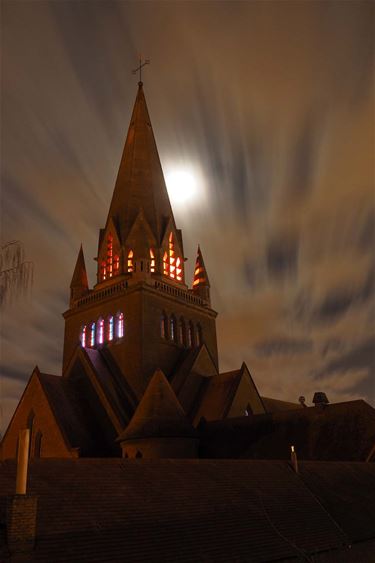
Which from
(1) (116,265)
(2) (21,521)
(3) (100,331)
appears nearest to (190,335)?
(3) (100,331)

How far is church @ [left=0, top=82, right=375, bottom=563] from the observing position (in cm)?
1341

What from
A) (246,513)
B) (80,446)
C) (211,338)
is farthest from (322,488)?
(211,338)

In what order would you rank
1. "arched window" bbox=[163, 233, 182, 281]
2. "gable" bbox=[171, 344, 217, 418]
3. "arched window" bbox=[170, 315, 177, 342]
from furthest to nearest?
"arched window" bbox=[163, 233, 182, 281], "arched window" bbox=[170, 315, 177, 342], "gable" bbox=[171, 344, 217, 418]

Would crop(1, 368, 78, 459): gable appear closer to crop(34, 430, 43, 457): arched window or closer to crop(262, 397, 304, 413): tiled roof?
crop(34, 430, 43, 457): arched window

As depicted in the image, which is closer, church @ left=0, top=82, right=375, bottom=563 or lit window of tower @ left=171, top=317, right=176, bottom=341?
church @ left=0, top=82, right=375, bottom=563

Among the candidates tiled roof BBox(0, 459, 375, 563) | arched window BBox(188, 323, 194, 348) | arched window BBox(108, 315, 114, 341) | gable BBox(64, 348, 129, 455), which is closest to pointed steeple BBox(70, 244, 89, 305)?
arched window BBox(108, 315, 114, 341)

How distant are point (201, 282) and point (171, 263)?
4.43 metres

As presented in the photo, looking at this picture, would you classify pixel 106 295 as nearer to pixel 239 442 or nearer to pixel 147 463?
pixel 239 442

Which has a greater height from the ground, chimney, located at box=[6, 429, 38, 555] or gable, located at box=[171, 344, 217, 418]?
gable, located at box=[171, 344, 217, 418]

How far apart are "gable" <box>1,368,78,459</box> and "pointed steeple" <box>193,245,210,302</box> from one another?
1811 centimetres

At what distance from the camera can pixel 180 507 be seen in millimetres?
15383

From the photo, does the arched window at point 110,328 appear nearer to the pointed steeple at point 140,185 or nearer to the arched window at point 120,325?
the arched window at point 120,325

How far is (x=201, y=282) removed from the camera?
159 ft

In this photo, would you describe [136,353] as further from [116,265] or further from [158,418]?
[116,265]
